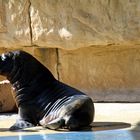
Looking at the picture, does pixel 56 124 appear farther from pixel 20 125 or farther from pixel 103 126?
pixel 103 126

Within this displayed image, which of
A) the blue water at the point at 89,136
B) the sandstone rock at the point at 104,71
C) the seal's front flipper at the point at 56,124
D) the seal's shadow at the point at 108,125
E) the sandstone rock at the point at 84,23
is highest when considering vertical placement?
the sandstone rock at the point at 84,23

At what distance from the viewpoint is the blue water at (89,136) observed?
5.09 meters

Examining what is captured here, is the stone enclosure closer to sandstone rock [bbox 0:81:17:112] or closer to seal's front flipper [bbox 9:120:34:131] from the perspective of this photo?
sandstone rock [bbox 0:81:17:112]

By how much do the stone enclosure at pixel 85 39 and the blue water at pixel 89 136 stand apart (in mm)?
2970

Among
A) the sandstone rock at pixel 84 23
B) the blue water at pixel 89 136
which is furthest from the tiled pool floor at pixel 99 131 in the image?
the sandstone rock at pixel 84 23

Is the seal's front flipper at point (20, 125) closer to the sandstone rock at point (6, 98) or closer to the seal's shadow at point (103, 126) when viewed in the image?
the seal's shadow at point (103, 126)

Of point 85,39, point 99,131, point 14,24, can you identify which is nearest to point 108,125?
point 99,131

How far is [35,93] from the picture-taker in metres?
5.98

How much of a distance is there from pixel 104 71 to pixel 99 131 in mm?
3273

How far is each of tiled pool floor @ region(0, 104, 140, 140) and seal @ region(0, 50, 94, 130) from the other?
175mm

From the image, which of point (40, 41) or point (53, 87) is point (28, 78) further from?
point (40, 41)

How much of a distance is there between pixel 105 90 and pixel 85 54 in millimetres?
754

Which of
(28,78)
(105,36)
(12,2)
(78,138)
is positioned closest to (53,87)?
(28,78)

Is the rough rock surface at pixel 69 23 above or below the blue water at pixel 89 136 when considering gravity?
above
